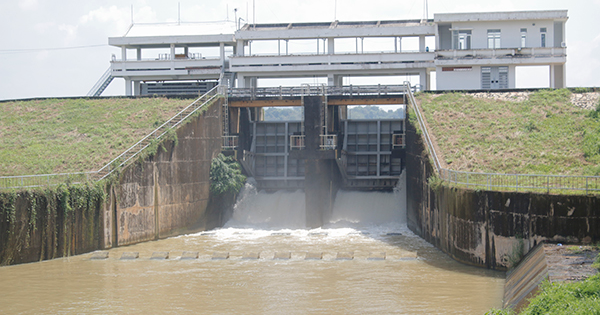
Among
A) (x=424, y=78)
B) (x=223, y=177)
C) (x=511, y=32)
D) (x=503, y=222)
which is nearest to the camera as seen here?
(x=503, y=222)

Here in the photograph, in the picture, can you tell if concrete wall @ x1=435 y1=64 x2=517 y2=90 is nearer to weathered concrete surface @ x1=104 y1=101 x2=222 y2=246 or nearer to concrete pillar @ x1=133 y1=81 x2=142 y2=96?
weathered concrete surface @ x1=104 y1=101 x2=222 y2=246

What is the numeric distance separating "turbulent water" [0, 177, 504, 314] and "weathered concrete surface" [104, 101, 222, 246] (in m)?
1.01

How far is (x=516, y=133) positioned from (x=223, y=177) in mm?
16440

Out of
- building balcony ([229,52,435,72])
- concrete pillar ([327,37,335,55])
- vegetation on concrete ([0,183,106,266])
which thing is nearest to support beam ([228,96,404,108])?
building balcony ([229,52,435,72])

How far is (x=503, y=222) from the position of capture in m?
20.8

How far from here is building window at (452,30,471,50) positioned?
41375 mm

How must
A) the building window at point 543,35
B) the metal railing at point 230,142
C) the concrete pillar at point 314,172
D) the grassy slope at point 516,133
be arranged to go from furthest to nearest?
the building window at point 543,35
the metal railing at point 230,142
the concrete pillar at point 314,172
the grassy slope at point 516,133

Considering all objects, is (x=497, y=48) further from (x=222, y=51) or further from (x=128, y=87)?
(x=128, y=87)

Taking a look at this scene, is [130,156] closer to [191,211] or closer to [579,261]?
[191,211]

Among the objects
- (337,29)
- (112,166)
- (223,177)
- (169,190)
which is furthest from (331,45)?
(112,166)

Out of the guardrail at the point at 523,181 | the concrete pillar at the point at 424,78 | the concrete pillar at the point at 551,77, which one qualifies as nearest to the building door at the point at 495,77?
the concrete pillar at the point at 551,77

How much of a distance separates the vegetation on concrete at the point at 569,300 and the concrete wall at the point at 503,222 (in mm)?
6297

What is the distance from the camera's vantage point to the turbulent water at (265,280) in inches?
703

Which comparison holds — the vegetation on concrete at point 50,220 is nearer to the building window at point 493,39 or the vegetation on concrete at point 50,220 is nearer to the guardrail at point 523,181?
the guardrail at point 523,181
